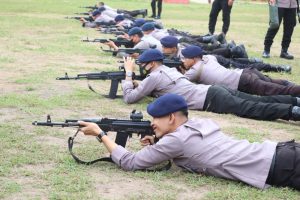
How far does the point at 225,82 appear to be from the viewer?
307 inches

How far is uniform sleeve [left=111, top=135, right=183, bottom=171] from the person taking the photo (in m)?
4.42

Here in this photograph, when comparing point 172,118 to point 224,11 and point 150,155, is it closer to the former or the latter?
point 150,155

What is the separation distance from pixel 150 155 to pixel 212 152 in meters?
0.49

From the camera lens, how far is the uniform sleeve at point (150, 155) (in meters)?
4.42

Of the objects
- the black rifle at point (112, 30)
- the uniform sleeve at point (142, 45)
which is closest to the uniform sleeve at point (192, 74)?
the uniform sleeve at point (142, 45)

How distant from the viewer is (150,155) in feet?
14.8

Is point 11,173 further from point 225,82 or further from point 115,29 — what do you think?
point 115,29

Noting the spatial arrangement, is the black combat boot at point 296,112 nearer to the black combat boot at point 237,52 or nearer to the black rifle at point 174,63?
the black rifle at point 174,63

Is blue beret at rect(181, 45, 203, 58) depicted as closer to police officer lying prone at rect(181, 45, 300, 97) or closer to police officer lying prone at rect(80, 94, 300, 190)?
police officer lying prone at rect(181, 45, 300, 97)

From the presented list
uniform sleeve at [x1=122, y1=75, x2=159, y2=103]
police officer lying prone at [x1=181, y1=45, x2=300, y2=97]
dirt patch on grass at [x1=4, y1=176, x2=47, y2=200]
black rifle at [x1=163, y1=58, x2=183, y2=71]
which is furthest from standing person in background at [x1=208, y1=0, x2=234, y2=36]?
dirt patch on grass at [x1=4, y1=176, x2=47, y2=200]

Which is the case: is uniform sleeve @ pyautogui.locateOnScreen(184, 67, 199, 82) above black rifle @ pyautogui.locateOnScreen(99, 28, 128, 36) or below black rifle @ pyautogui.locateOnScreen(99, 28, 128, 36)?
above

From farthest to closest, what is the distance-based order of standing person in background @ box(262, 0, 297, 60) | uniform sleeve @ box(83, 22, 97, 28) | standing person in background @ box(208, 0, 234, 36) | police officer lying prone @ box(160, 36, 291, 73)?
uniform sleeve @ box(83, 22, 97, 28), standing person in background @ box(208, 0, 234, 36), standing person in background @ box(262, 0, 297, 60), police officer lying prone @ box(160, 36, 291, 73)

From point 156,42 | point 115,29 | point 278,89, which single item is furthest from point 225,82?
point 115,29

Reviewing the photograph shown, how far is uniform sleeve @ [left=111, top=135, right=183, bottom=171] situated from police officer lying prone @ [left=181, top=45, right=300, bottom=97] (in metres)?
3.24
